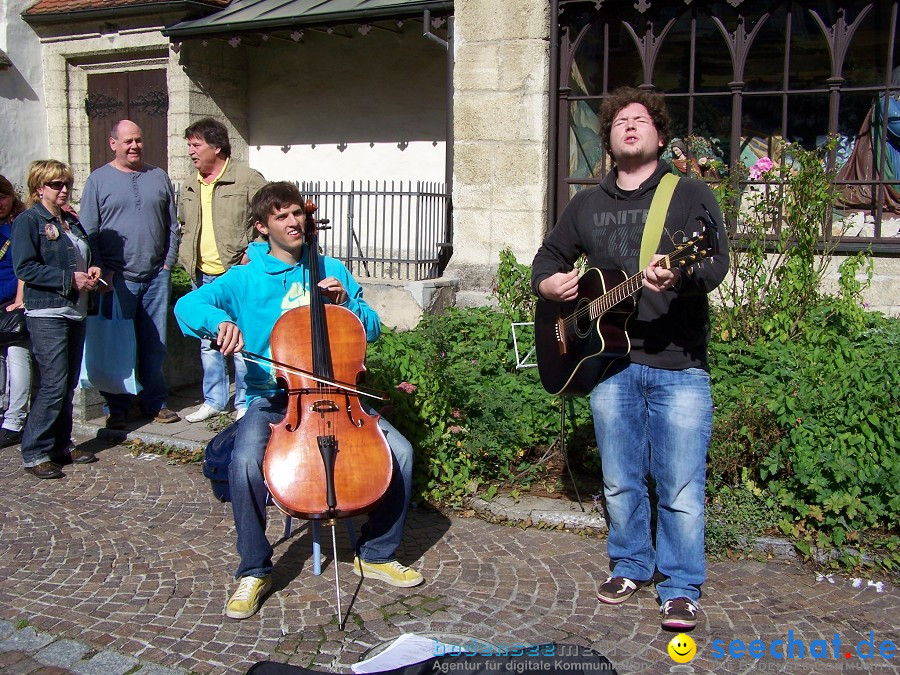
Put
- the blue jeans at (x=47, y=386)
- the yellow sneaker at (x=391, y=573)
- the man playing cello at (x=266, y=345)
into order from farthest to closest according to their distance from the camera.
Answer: the blue jeans at (x=47, y=386), the yellow sneaker at (x=391, y=573), the man playing cello at (x=266, y=345)

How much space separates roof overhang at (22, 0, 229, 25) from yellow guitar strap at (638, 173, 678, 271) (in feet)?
28.5

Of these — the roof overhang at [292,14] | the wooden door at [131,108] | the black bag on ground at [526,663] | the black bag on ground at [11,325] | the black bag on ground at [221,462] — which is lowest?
the black bag on ground at [526,663]

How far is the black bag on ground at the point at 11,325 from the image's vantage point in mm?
5797

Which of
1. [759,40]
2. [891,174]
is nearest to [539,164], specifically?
[759,40]

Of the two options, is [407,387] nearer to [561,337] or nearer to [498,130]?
Answer: [561,337]

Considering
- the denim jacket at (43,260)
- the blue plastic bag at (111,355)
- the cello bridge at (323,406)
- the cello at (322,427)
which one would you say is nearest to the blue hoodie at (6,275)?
the denim jacket at (43,260)

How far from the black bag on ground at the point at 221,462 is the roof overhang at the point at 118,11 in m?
8.04

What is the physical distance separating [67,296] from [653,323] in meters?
3.74

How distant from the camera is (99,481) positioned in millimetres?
5504

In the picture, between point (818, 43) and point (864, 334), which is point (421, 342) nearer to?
point (864, 334)

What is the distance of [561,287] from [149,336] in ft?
12.6

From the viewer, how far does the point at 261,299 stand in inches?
161

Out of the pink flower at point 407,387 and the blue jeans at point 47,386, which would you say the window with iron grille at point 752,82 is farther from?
the blue jeans at point 47,386

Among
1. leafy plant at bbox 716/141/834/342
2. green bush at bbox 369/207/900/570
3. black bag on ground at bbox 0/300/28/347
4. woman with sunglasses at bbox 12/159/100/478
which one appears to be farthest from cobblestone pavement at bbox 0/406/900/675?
leafy plant at bbox 716/141/834/342
